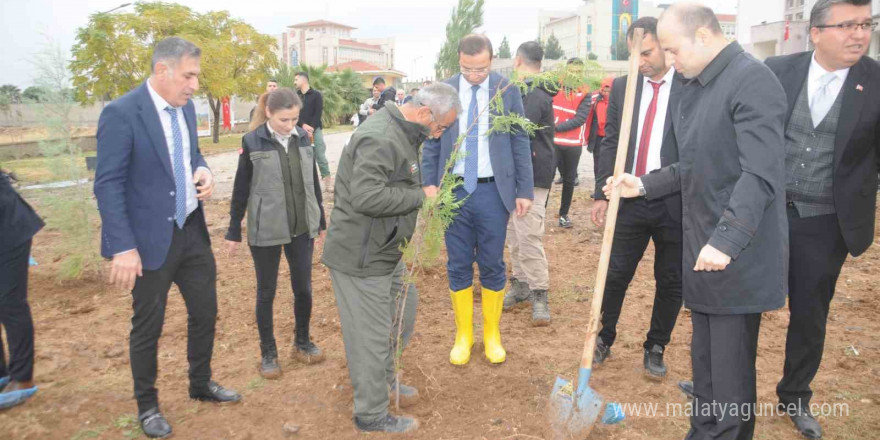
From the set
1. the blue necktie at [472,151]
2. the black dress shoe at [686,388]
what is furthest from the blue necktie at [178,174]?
the black dress shoe at [686,388]

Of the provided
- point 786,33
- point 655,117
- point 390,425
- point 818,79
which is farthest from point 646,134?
point 786,33

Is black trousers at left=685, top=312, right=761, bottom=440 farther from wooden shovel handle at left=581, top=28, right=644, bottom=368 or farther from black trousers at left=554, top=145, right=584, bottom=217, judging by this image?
black trousers at left=554, top=145, right=584, bottom=217

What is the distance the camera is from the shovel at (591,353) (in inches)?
115

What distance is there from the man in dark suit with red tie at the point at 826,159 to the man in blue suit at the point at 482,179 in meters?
1.65

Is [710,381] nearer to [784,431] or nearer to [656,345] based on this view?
[784,431]

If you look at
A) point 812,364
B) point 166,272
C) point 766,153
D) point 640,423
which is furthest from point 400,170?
point 812,364

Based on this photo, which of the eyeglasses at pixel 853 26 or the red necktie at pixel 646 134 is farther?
the red necktie at pixel 646 134

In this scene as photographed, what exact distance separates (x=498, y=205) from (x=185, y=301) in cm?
207

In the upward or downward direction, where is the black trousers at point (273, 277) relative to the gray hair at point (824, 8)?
downward

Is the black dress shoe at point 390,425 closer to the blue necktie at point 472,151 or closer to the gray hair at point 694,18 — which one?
the blue necktie at point 472,151

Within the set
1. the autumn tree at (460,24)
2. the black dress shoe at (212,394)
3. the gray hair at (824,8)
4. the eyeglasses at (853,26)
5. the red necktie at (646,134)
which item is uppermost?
the autumn tree at (460,24)

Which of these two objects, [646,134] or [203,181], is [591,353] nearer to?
[646,134]

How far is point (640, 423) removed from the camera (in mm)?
3340

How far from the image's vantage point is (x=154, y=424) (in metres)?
3.23
